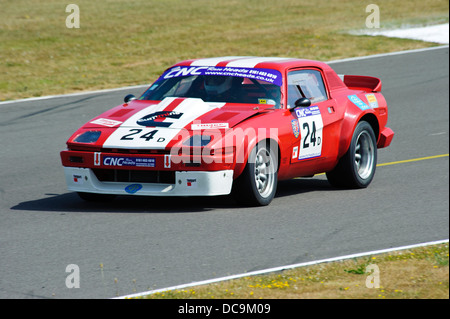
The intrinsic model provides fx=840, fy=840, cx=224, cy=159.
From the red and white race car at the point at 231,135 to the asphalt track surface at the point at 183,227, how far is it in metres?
0.30

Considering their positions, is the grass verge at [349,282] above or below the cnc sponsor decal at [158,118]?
below

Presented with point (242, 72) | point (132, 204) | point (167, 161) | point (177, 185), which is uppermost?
point (242, 72)

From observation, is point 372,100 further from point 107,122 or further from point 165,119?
point 107,122

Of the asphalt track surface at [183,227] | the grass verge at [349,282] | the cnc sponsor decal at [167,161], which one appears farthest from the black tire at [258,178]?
the grass verge at [349,282]

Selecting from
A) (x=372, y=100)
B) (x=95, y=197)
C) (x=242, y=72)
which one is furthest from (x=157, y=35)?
(x=95, y=197)

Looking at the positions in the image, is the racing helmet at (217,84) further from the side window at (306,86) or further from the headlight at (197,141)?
the headlight at (197,141)

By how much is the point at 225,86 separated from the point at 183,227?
6.53 feet

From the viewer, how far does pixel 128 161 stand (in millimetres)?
7812

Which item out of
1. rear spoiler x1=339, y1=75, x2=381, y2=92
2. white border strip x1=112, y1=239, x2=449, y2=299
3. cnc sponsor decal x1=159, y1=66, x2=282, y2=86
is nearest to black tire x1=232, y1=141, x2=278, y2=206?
cnc sponsor decal x1=159, y1=66, x2=282, y2=86

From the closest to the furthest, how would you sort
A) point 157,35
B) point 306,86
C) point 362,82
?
point 306,86, point 362,82, point 157,35

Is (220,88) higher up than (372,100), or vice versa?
(220,88)

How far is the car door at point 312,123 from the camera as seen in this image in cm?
868

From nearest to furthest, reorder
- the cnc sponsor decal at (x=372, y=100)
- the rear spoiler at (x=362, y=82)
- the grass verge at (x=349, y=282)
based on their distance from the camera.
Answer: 1. the grass verge at (x=349, y=282)
2. the cnc sponsor decal at (x=372, y=100)
3. the rear spoiler at (x=362, y=82)

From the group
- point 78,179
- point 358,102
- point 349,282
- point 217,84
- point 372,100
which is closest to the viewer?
point 349,282
